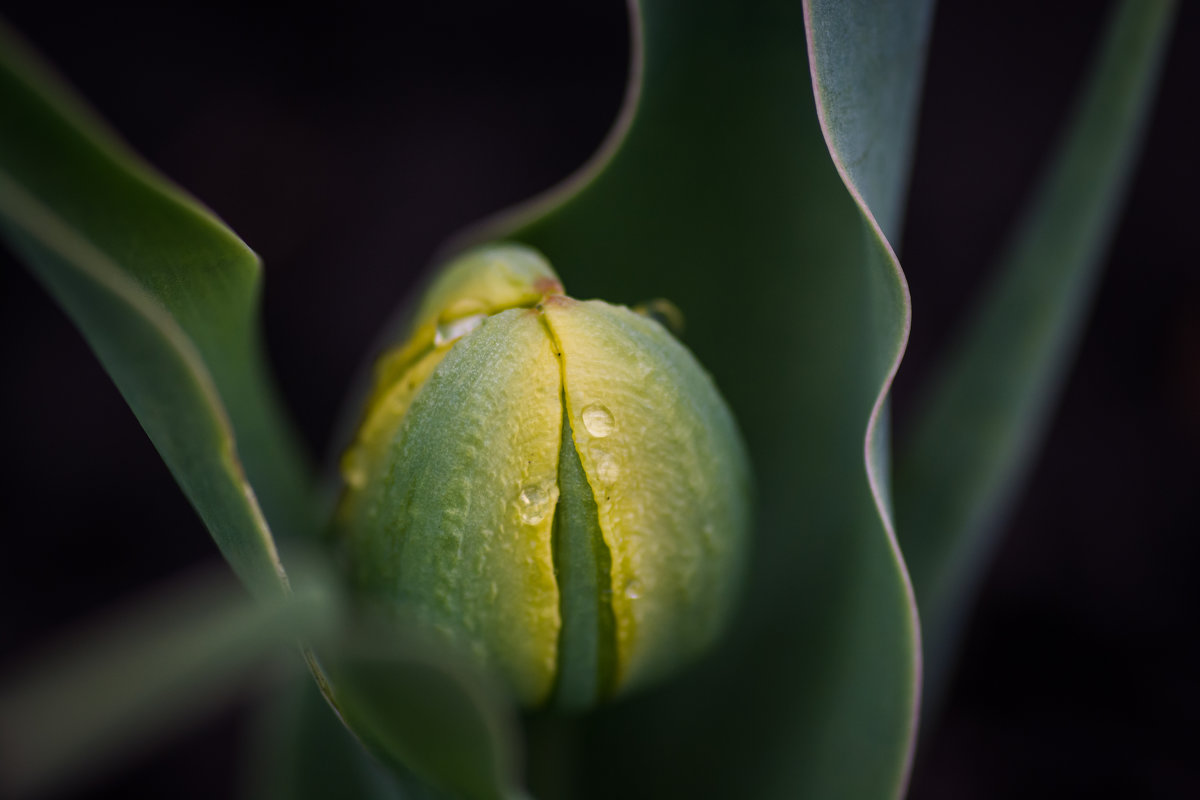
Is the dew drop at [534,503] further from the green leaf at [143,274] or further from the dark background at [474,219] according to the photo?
the dark background at [474,219]

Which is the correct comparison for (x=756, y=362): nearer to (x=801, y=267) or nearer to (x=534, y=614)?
(x=801, y=267)

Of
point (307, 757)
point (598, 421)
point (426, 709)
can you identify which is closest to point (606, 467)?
point (598, 421)

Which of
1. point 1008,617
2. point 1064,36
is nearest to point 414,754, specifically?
point 1008,617

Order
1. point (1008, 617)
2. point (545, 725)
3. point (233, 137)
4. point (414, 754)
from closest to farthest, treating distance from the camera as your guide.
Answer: point (414, 754)
point (545, 725)
point (1008, 617)
point (233, 137)

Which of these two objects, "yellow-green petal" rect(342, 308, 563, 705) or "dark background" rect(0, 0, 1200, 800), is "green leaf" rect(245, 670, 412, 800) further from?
"dark background" rect(0, 0, 1200, 800)

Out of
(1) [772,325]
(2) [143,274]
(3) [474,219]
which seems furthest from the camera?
(3) [474,219]

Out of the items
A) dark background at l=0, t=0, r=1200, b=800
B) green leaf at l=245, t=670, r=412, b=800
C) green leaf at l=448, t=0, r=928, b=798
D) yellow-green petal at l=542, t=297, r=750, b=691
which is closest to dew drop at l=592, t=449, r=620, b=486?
yellow-green petal at l=542, t=297, r=750, b=691

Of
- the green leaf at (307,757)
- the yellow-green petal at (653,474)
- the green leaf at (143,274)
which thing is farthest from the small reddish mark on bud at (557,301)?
the green leaf at (307,757)

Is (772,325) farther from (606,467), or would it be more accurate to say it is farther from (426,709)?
(426,709)
